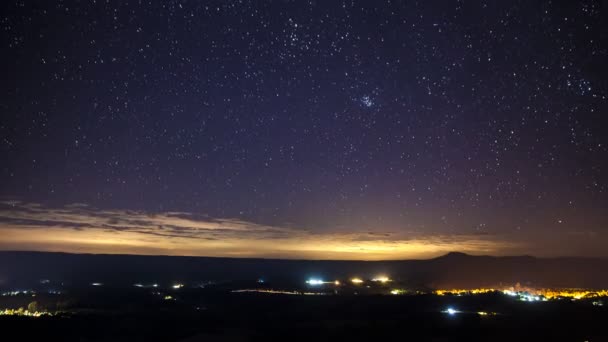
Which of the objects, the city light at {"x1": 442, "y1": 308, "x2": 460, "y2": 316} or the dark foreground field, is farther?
the city light at {"x1": 442, "y1": 308, "x2": 460, "y2": 316}

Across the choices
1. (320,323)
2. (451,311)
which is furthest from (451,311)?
(320,323)

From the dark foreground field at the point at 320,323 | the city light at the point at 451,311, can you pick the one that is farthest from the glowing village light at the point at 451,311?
the dark foreground field at the point at 320,323

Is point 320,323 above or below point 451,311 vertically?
above

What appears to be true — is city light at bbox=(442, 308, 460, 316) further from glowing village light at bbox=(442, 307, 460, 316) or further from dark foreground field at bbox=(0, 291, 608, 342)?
dark foreground field at bbox=(0, 291, 608, 342)

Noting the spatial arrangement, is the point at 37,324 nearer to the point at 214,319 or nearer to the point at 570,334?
the point at 214,319

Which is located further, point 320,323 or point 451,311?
point 451,311

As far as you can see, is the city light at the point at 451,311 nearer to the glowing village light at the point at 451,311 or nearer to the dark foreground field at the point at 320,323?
the glowing village light at the point at 451,311

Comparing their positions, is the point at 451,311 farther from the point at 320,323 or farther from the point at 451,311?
the point at 320,323

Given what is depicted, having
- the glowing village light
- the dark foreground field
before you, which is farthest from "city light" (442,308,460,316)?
the dark foreground field
